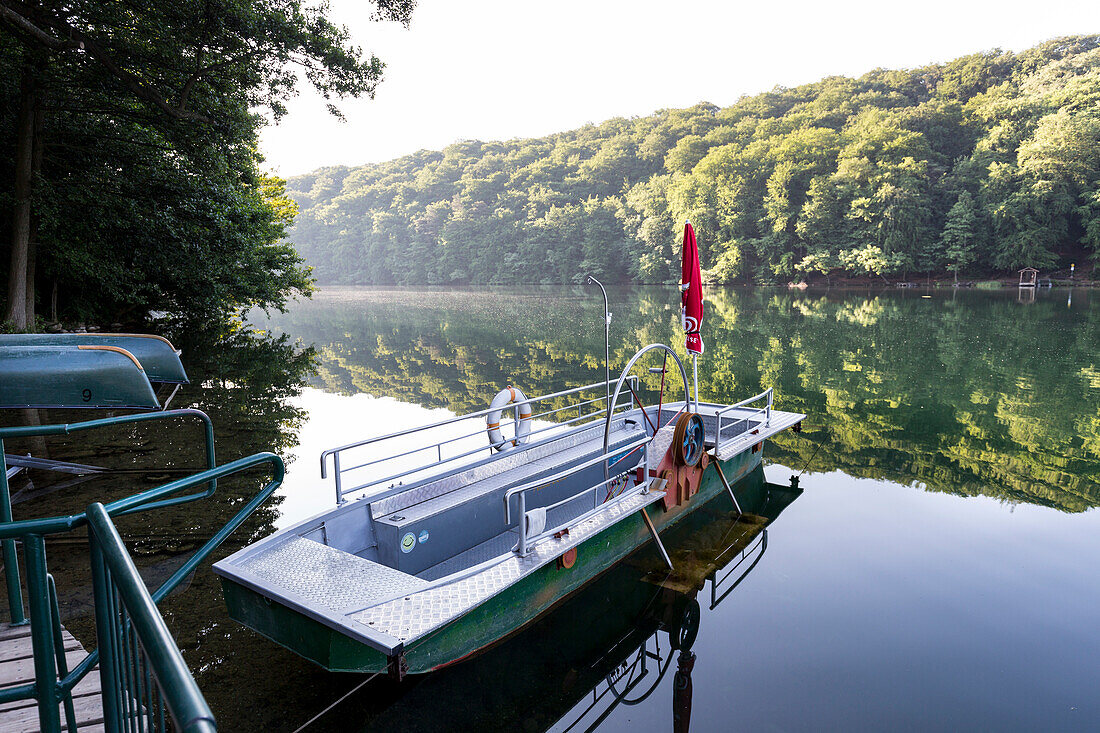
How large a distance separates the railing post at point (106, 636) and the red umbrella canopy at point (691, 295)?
6.56m

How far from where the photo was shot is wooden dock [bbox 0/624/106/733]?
108 inches

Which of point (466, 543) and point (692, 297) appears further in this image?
point (692, 297)

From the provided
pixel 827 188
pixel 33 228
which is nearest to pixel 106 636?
pixel 33 228

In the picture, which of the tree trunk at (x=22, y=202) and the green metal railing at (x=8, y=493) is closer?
the green metal railing at (x=8, y=493)

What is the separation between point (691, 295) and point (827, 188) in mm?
47849

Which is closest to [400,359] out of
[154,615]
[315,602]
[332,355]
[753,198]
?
[332,355]

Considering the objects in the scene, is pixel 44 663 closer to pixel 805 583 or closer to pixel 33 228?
pixel 805 583

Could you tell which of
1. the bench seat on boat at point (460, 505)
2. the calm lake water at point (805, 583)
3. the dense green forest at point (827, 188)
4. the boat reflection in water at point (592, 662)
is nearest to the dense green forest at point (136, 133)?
the calm lake water at point (805, 583)

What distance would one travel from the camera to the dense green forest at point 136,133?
1330 centimetres

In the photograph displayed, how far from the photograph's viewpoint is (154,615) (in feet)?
3.29

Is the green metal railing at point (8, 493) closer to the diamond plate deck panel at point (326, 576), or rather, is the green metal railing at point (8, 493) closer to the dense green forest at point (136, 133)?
the diamond plate deck panel at point (326, 576)

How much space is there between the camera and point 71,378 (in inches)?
103

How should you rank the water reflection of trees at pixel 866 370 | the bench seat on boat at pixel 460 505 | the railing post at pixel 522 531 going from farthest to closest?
the water reflection of trees at pixel 866 370 < the bench seat on boat at pixel 460 505 < the railing post at pixel 522 531

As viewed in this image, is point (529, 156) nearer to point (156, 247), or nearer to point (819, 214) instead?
point (819, 214)
